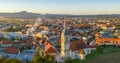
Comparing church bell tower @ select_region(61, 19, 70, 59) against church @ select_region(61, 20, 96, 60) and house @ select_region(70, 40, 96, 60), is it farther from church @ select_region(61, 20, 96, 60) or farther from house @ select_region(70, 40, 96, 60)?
house @ select_region(70, 40, 96, 60)

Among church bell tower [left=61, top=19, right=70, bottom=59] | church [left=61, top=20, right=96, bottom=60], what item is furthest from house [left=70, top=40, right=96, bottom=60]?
church bell tower [left=61, top=19, right=70, bottom=59]

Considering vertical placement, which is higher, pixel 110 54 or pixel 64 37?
pixel 64 37

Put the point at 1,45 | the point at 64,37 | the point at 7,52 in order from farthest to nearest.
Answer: the point at 1,45 < the point at 7,52 < the point at 64,37

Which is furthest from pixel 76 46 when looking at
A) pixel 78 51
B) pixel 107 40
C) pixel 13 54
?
pixel 107 40

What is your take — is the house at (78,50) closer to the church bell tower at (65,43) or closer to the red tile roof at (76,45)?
the red tile roof at (76,45)

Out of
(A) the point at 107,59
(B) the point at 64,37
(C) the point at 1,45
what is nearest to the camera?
(B) the point at 64,37

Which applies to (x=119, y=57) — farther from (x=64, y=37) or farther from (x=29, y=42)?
(x=29, y=42)

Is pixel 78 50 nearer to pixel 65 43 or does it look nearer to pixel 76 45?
pixel 76 45

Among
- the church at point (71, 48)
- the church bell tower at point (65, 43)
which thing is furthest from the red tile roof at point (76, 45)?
the church bell tower at point (65, 43)
